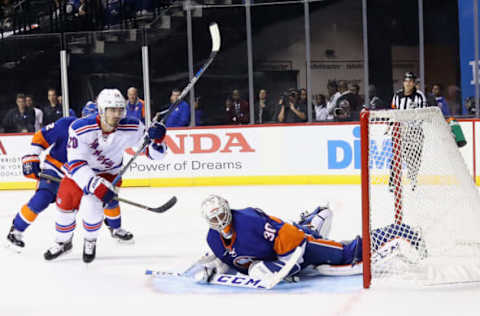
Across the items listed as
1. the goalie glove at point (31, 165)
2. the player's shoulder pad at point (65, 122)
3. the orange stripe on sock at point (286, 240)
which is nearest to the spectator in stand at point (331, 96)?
the player's shoulder pad at point (65, 122)

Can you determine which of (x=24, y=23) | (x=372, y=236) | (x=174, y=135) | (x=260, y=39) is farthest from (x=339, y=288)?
(x=24, y=23)

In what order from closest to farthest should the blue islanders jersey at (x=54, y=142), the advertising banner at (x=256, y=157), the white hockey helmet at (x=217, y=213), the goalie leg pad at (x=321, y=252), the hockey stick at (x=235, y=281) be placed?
the white hockey helmet at (x=217, y=213) < the hockey stick at (x=235, y=281) < the goalie leg pad at (x=321, y=252) < the blue islanders jersey at (x=54, y=142) < the advertising banner at (x=256, y=157)

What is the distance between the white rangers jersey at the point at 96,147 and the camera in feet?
14.2

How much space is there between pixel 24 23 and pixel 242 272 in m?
7.43

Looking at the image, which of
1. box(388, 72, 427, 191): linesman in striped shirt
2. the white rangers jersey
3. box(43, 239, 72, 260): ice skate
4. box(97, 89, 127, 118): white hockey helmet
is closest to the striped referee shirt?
box(388, 72, 427, 191): linesman in striped shirt

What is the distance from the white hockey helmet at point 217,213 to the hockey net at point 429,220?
684 millimetres

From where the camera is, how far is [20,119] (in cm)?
898

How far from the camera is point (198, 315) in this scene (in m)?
3.28

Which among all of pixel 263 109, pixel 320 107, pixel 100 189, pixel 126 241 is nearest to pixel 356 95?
pixel 320 107

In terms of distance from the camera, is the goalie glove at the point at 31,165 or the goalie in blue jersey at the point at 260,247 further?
the goalie glove at the point at 31,165

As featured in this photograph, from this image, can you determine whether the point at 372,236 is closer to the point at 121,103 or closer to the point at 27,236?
the point at 121,103

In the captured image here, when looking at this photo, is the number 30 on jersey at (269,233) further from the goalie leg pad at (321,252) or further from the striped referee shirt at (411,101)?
the striped referee shirt at (411,101)

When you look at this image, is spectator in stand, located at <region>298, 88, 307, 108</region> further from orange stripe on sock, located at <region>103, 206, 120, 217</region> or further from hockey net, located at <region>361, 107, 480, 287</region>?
hockey net, located at <region>361, 107, 480, 287</region>

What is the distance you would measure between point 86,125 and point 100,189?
0.44 m
